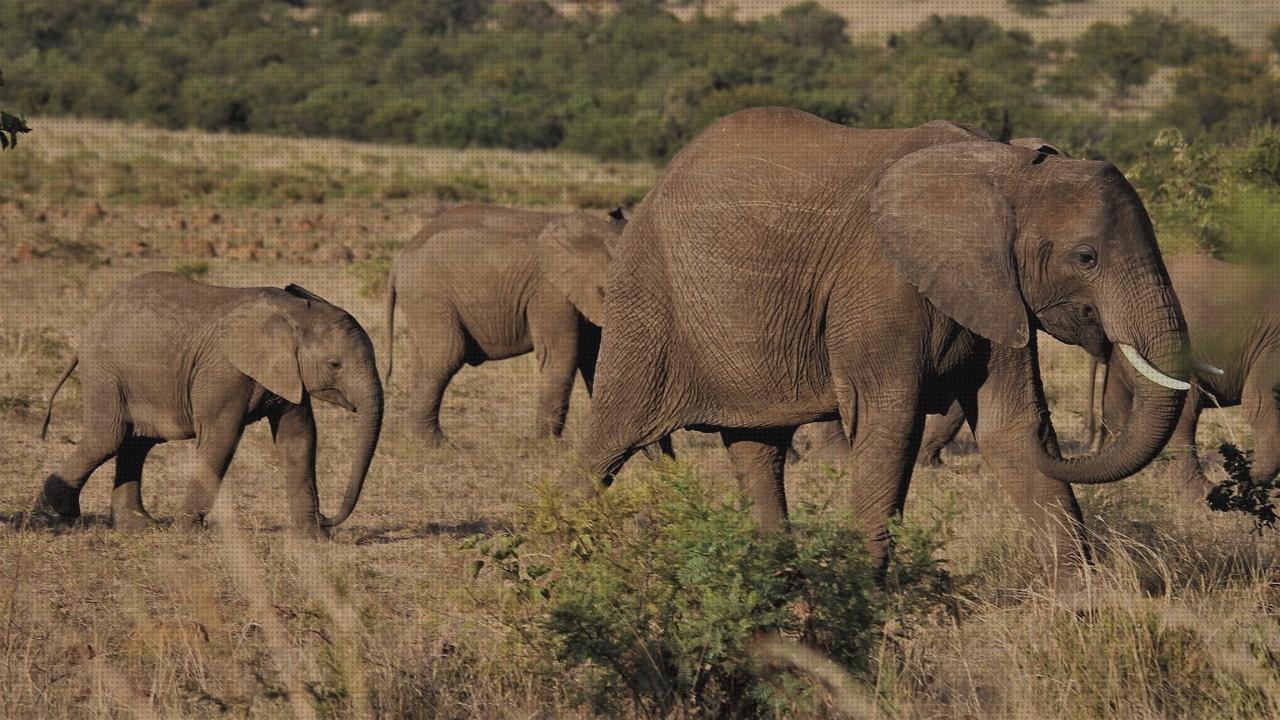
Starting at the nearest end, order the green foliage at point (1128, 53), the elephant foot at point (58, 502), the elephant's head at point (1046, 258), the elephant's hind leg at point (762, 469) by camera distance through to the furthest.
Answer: the elephant's head at point (1046, 258) < the elephant's hind leg at point (762, 469) < the elephant foot at point (58, 502) < the green foliage at point (1128, 53)

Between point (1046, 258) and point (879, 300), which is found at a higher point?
point (1046, 258)

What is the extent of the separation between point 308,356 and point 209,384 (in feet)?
1.65

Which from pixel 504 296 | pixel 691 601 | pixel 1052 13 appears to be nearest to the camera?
pixel 691 601

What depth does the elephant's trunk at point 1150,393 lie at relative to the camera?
5576mm

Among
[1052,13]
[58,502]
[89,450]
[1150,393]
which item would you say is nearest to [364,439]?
[89,450]

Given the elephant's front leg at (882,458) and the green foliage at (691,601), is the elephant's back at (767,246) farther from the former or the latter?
the green foliage at (691,601)

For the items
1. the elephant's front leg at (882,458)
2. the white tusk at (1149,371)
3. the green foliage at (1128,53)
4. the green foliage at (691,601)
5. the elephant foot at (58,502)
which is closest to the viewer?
the green foliage at (691,601)

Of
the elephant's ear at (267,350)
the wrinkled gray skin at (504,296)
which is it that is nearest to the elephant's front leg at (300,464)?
the elephant's ear at (267,350)

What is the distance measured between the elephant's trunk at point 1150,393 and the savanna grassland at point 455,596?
0.34 meters

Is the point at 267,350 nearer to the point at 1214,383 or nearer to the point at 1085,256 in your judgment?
the point at 1085,256

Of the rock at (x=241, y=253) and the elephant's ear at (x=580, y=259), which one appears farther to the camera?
the rock at (x=241, y=253)

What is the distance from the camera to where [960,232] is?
5.97 meters

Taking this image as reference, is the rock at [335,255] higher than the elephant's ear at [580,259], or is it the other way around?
the elephant's ear at [580,259]

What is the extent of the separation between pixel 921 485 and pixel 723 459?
4.38ft
